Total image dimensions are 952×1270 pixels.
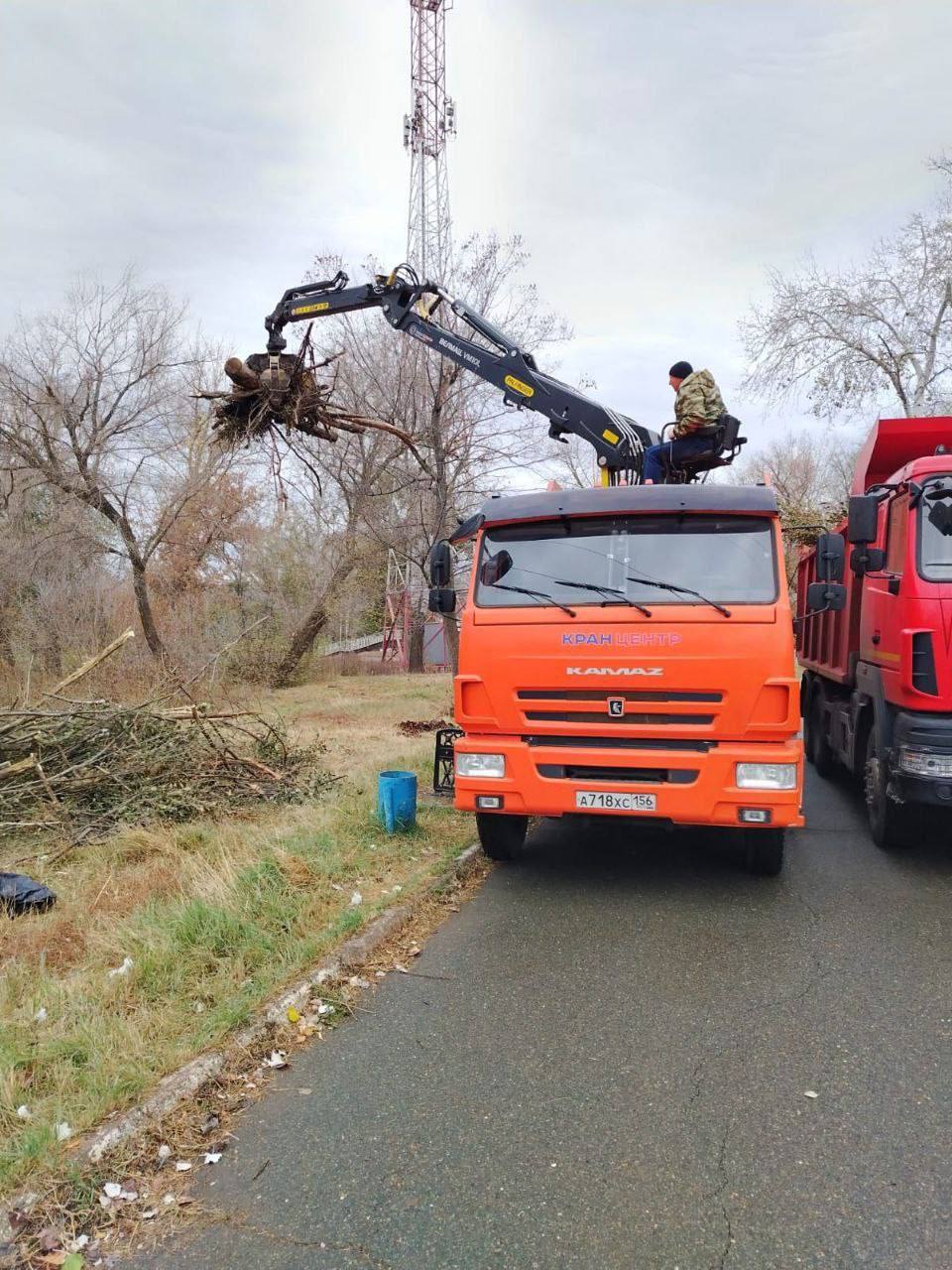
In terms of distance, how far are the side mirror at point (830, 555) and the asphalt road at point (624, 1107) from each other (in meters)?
2.26

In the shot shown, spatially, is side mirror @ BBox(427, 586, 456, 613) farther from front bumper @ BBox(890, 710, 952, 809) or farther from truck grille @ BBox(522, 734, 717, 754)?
front bumper @ BBox(890, 710, 952, 809)

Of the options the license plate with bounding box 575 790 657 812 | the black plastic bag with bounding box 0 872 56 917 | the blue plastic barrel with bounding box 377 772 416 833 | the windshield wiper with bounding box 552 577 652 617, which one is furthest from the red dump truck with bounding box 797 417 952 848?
the black plastic bag with bounding box 0 872 56 917

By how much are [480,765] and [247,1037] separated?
2349 mm

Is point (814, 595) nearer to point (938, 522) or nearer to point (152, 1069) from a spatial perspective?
point (938, 522)

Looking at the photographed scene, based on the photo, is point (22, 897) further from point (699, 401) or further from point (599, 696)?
point (699, 401)

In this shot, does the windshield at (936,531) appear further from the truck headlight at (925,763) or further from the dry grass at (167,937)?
the dry grass at (167,937)

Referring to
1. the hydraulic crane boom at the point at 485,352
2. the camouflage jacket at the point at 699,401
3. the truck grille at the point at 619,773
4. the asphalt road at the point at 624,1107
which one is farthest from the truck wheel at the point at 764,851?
the hydraulic crane boom at the point at 485,352

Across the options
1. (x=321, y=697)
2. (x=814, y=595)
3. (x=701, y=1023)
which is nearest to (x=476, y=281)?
(x=321, y=697)

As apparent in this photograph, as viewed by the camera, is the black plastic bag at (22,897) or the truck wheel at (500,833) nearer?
the black plastic bag at (22,897)

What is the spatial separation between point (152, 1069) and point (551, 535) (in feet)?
12.9

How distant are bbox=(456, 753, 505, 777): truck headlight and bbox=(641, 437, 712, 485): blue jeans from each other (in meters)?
3.11

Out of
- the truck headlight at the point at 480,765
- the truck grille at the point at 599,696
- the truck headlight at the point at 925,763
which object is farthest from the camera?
the truck headlight at the point at 925,763

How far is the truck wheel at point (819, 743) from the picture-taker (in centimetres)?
1010

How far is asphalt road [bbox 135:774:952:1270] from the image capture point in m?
2.58
